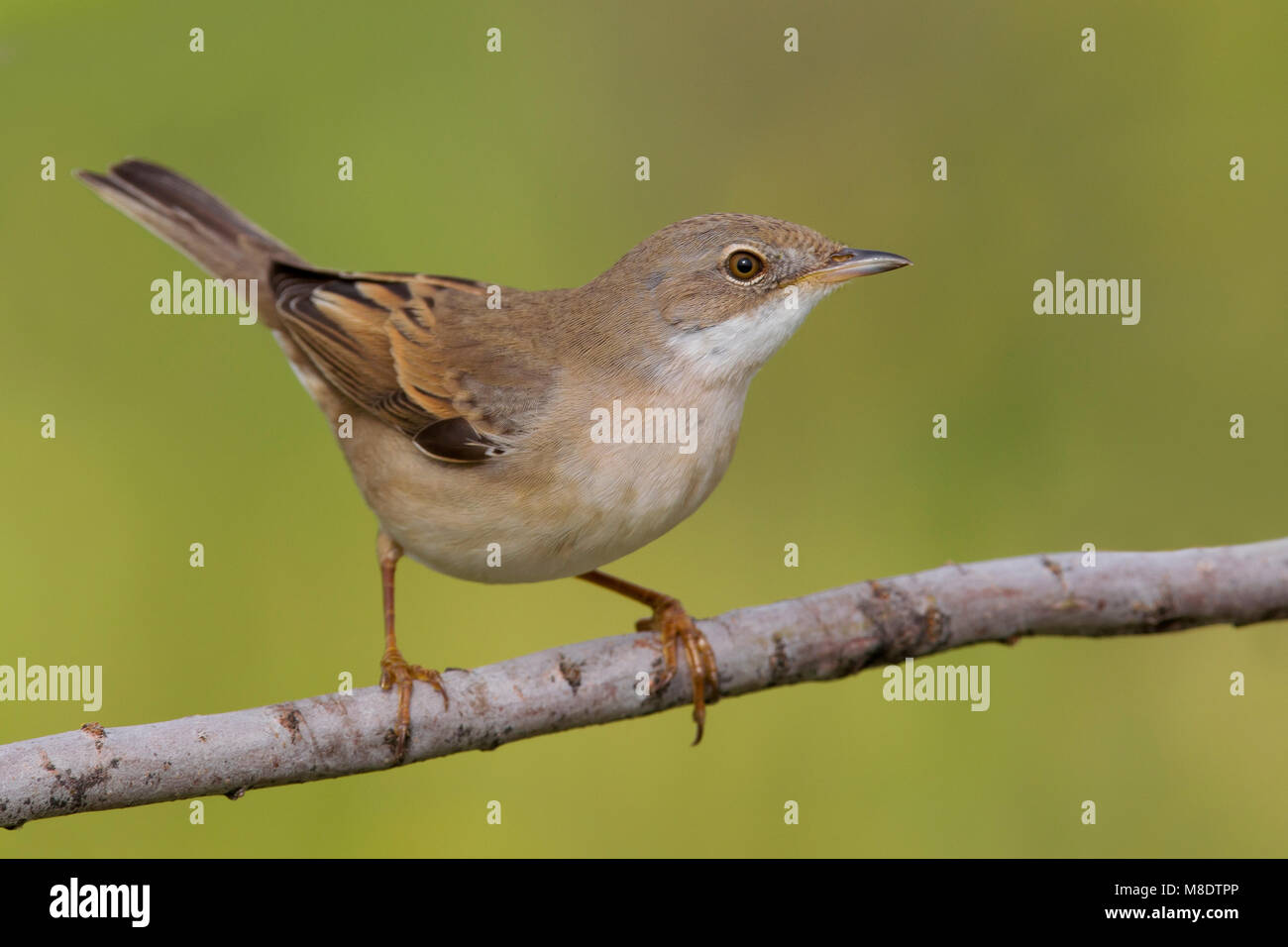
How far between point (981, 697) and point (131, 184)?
4363mm

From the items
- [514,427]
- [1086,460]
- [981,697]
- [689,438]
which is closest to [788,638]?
[689,438]

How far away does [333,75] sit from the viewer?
6473 millimetres

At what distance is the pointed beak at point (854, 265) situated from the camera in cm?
449

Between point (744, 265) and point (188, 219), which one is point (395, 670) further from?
point (188, 219)

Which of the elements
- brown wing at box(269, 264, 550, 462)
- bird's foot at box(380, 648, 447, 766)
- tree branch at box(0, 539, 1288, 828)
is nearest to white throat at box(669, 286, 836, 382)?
brown wing at box(269, 264, 550, 462)

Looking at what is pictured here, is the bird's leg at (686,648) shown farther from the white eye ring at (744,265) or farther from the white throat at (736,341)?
the white eye ring at (744,265)

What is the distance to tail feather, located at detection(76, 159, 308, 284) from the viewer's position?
18.9 ft

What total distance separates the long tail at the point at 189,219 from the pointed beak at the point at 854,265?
2447 millimetres

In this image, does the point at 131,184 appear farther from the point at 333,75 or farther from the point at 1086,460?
the point at 1086,460

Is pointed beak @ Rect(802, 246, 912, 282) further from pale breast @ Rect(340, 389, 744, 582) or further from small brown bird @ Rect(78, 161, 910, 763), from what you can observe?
pale breast @ Rect(340, 389, 744, 582)

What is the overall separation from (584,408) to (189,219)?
2.47m

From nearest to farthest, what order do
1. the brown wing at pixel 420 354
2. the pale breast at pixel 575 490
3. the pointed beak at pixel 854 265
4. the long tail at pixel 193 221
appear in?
the pale breast at pixel 575 490, the pointed beak at pixel 854 265, the brown wing at pixel 420 354, the long tail at pixel 193 221

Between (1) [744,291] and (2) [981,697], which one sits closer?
(1) [744,291]

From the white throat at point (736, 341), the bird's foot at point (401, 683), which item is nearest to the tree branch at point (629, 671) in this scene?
the bird's foot at point (401, 683)
